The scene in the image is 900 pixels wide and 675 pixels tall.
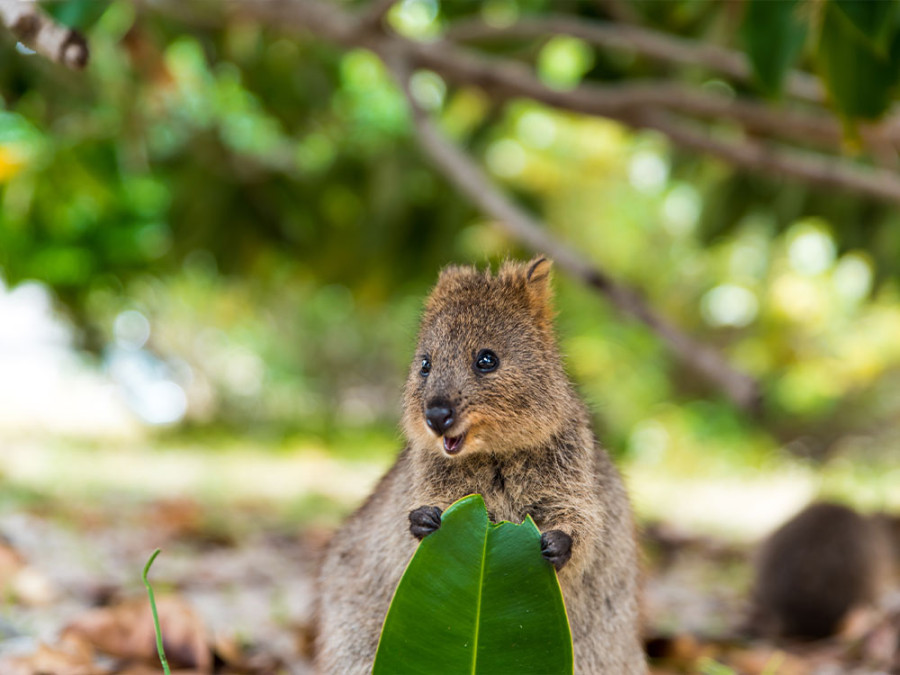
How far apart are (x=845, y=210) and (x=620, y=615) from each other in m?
4.48

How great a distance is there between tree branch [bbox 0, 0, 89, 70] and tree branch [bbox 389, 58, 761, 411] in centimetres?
176

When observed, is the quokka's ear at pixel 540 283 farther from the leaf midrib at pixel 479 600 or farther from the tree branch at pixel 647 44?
the tree branch at pixel 647 44

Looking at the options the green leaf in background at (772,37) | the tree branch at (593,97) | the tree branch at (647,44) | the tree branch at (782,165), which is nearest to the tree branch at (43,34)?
the green leaf in background at (772,37)

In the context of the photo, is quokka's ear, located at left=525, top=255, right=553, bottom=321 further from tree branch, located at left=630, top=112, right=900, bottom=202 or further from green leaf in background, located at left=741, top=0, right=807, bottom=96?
tree branch, located at left=630, top=112, right=900, bottom=202

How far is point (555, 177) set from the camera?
1272cm

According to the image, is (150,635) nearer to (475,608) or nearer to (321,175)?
(475,608)

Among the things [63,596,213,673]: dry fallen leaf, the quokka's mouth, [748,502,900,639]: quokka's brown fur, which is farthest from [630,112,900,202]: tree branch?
[63,596,213,673]: dry fallen leaf

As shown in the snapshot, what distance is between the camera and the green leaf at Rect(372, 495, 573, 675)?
65.9 inches

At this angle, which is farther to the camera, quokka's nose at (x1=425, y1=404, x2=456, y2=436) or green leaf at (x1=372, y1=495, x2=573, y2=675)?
quokka's nose at (x1=425, y1=404, x2=456, y2=436)

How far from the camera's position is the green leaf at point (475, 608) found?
1673mm

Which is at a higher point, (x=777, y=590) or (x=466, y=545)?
(x=777, y=590)

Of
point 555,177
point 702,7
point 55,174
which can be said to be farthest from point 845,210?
point 555,177

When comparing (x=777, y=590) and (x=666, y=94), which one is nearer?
(x=777, y=590)

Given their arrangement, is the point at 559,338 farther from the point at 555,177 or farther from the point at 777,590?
the point at 555,177
